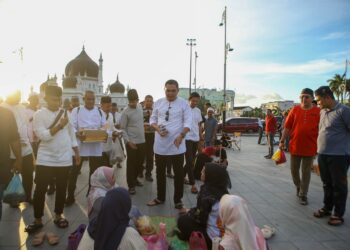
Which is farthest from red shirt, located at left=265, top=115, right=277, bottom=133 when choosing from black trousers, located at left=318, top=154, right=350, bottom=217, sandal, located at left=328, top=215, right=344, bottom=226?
sandal, located at left=328, top=215, right=344, bottom=226

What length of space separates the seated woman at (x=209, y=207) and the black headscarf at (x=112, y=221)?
1.03m

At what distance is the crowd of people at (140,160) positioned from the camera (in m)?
2.65

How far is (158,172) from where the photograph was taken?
5363 millimetres

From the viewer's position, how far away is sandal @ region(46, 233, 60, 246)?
3668 mm

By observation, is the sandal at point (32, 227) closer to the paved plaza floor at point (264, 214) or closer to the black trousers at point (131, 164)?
the paved plaza floor at point (264, 214)

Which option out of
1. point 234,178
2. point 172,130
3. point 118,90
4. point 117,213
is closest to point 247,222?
point 117,213

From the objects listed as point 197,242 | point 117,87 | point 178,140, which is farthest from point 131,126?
point 117,87

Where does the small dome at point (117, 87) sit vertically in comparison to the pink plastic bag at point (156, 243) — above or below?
above

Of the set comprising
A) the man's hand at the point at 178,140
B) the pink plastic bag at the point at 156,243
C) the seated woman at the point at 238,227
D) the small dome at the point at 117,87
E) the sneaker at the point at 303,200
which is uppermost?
the small dome at the point at 117,87

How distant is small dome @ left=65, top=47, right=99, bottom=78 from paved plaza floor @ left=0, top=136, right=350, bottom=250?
77164 millimetres

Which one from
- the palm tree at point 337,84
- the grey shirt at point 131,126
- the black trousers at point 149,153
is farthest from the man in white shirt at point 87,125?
the palm tree at point 337,84

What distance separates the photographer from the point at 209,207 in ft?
10.8

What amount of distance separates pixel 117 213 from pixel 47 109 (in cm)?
229

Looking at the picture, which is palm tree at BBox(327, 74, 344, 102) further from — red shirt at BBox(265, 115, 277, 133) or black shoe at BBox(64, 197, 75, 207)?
black shoe at BBox(64, 197, 75, 207)
